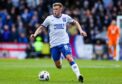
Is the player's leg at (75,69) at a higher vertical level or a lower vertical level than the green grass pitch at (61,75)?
higher

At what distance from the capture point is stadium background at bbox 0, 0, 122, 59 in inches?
1426

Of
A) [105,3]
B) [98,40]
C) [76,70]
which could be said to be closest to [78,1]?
[105,3]

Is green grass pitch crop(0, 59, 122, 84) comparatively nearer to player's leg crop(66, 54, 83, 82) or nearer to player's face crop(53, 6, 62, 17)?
player's leg crop(66, 54, 83, 82)

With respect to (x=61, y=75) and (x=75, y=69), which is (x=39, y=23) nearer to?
(x=61, y=75)

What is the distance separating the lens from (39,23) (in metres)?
38.4

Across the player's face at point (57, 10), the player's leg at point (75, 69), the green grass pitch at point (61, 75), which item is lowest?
the green grass pitch at point (61, 75)

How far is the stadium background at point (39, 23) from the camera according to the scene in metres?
36.2

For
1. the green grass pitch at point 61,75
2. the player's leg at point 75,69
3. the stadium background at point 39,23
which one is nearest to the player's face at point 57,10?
the player's leg at point 75,69

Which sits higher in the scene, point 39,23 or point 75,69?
point 39,23

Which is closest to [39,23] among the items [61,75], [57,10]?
[61,75]

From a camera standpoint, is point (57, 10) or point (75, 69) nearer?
point (75, 69)

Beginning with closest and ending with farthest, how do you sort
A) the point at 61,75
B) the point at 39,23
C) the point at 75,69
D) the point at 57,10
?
1. the point at 75,69
2. the point at 57,10
3. the point at 61,75
4. the point at 39,23

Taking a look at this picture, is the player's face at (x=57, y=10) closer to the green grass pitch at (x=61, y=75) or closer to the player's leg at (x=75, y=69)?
the player's leg at (x=75, y=69)

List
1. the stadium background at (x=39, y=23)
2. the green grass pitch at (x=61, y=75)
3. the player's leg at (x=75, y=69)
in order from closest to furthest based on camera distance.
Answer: the player's leg at (x=75, y=69)
the green grass pitch at (x=61, y=75)
the stadium background at (x=39, y=23)
